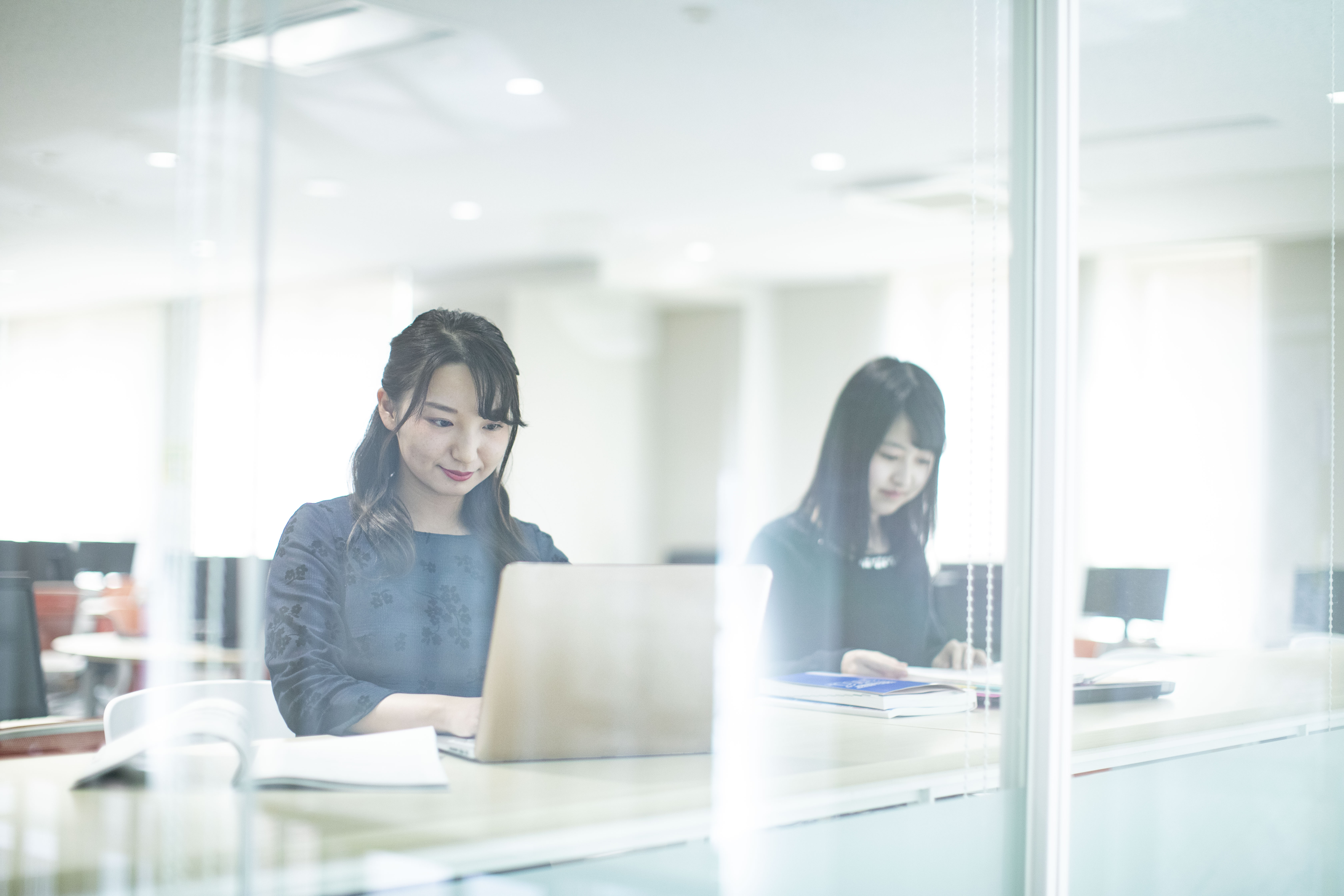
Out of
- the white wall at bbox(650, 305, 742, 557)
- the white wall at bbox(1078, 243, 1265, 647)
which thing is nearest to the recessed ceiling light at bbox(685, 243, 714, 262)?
the white wall at bbox(650, 305, 742, 557)

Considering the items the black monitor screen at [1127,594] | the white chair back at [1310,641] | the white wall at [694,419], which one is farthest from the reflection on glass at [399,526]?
the white chair back at [1310,641]

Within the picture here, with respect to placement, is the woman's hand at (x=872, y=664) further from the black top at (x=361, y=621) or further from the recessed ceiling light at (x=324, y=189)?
the recessed ceiling light at (x=324, y=189)

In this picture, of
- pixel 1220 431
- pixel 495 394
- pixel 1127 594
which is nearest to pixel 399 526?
pixel 495 394

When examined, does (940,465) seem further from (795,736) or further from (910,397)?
(795,736)

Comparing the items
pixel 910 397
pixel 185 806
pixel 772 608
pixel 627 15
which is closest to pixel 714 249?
pixel 627 15

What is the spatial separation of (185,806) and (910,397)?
5.23ft

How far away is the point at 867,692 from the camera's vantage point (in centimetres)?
186

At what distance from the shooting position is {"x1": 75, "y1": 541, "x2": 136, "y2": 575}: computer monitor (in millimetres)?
1196

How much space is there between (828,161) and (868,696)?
2.24 meters

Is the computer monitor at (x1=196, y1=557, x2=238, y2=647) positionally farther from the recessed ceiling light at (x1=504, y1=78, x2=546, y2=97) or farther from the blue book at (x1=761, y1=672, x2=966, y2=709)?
the recessed ceiling light at (x1=504, y1=78, x2=546, y2=97)

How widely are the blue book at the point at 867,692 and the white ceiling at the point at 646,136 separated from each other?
2.71ft

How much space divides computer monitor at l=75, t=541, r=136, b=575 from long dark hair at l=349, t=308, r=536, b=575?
0.25 meters

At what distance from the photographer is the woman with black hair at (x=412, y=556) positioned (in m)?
1.33

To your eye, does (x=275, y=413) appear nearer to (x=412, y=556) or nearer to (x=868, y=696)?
(x=412, y=556)
